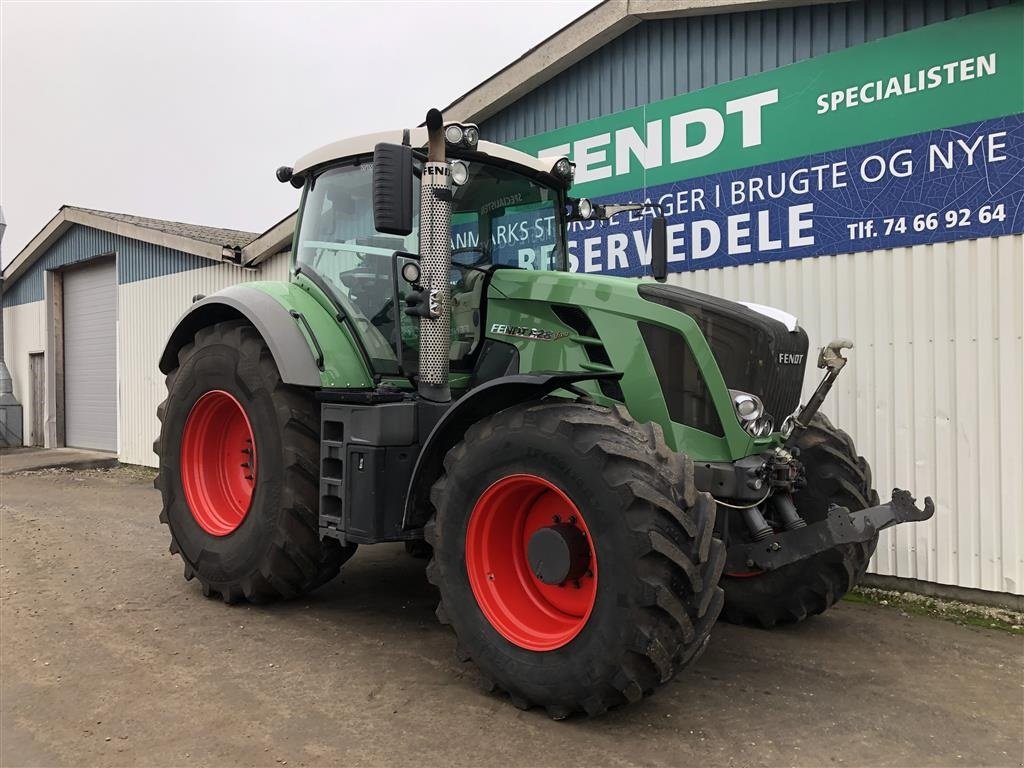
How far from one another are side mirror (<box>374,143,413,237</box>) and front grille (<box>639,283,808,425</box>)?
1.17 m

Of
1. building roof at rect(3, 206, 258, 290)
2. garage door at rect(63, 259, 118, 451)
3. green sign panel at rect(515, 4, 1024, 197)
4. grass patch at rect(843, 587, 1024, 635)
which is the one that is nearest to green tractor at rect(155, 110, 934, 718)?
grass patch at rect(843, 587, 1024, 635)

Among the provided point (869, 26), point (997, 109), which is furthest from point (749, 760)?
point (869, 26)

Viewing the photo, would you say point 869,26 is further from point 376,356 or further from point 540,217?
point 376,356

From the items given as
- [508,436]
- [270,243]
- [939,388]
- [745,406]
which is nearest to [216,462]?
[508,436]

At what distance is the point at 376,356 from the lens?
178 inches

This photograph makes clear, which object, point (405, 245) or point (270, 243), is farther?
point (270, 243)

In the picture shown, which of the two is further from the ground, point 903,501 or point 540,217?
point 540,217

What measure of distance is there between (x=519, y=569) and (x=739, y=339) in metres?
1.46

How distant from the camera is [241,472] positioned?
522 centimetres

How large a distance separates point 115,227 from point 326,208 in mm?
10552

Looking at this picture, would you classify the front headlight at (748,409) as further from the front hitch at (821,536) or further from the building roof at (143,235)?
the building roof at (143,235)

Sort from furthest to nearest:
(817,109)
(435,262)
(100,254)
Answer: (100,254), (817,109), (435,262)

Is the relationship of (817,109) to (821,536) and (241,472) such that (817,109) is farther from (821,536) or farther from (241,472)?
(241,472)

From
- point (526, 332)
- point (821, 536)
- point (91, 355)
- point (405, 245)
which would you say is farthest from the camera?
point (91, 355)
